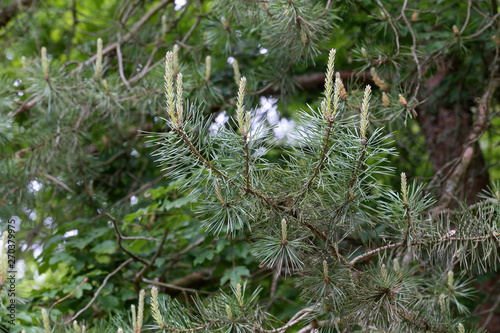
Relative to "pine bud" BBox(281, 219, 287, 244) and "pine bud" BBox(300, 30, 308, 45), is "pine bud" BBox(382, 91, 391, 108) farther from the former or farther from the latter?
"pine bud" BBox(281, 219, 287, 244)

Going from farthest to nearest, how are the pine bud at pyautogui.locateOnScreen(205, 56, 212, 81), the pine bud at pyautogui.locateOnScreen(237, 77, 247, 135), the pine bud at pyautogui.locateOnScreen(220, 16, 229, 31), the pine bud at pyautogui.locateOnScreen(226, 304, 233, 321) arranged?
the pine bud at pyautogui.locateOnScreen(220, 16, 229, 31) → the pine bud at pyautogui.locateOnScreen(205, 56, 212, 81) → the pine bud at pyautogui.locateOnScreen(226, 304, 233, 321) → the pine bud at pyautogui.locateOnScreen(237, 77, 247, 135)

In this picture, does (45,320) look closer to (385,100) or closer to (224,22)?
(385,100)

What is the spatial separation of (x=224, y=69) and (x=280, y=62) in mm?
640

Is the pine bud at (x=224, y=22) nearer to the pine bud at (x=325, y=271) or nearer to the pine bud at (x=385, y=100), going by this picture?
the pine bud at (x=385, y=100)

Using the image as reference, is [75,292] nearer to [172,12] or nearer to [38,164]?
[38,164]

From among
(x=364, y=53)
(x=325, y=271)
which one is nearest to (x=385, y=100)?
(x=364, y=53)

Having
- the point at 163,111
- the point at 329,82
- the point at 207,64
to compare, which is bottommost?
the point at 163,111

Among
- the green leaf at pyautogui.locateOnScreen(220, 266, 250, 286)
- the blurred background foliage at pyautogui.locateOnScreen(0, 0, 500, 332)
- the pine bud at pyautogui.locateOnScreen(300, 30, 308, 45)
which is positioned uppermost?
the pine bud at pyautogui.locateOnScreen(300, 30, 308, 45)

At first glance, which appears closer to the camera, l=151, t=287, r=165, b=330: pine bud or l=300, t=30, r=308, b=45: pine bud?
l=151, t=287, r=165, b=330: pine bud

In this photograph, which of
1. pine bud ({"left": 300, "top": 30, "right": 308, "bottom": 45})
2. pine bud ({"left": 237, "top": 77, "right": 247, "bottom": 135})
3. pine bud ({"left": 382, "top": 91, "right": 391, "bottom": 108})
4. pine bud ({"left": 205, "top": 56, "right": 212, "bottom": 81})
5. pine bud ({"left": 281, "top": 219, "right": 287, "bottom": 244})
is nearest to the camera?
pine bud ({"left": 237, "top": 77, "right": 247, "bottom": 135})

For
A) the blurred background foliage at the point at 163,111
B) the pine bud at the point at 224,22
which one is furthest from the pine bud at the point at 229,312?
the pine bud at the point at 224,22

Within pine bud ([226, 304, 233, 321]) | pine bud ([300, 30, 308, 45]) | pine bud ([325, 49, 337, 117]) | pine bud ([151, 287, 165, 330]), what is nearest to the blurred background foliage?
pine bud ([300, 30, 308, 45])

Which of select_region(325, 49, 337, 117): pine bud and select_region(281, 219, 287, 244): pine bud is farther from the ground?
select_region(325, 49, 337, 117): pine bud

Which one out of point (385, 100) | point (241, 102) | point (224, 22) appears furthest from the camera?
point (224, 22)
